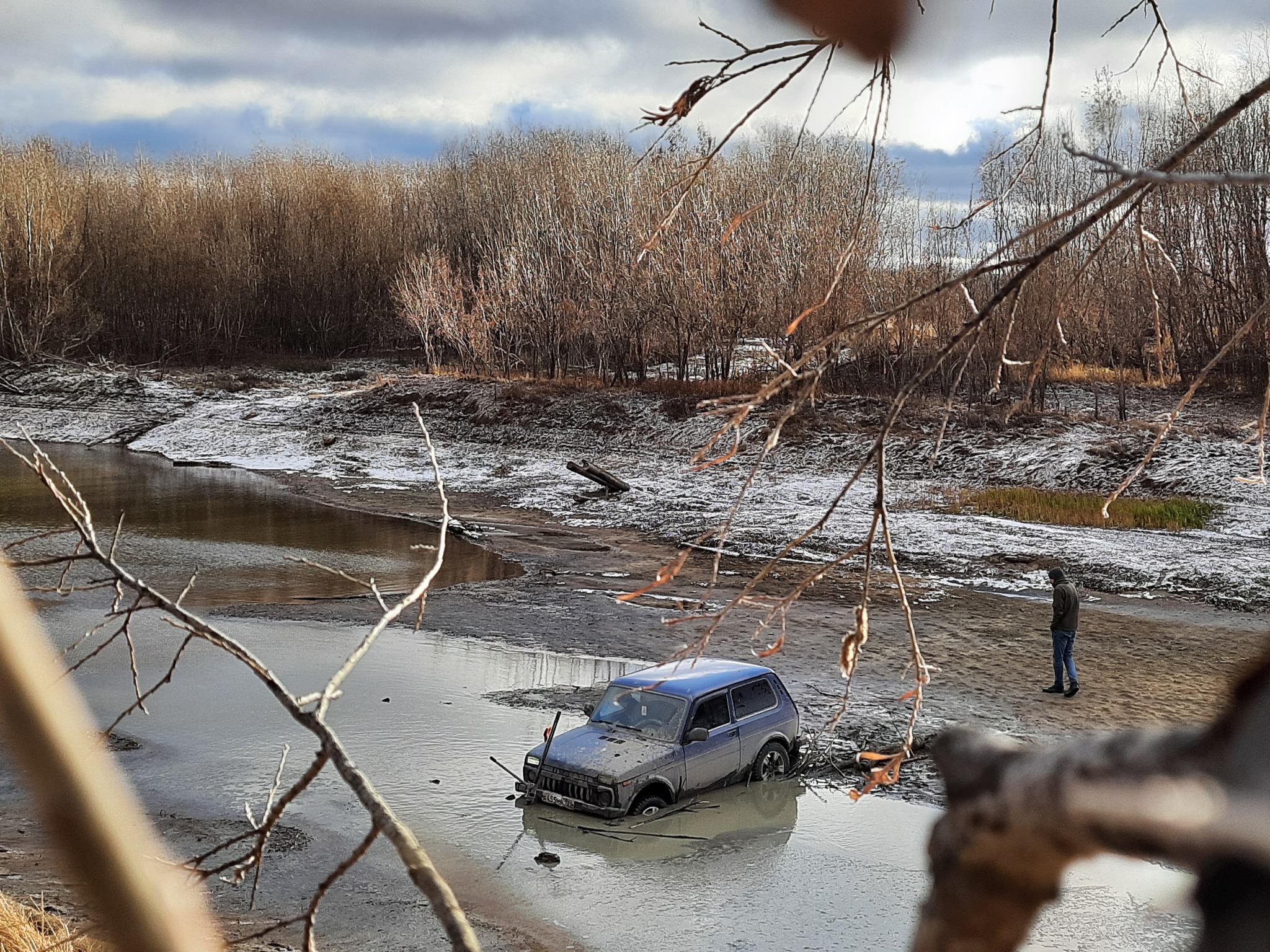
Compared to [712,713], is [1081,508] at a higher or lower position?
higher

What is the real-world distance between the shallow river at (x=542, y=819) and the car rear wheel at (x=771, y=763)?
193 mm

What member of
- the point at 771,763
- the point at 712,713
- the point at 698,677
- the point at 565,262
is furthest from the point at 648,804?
the point at 565,262

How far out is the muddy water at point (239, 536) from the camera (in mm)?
22562

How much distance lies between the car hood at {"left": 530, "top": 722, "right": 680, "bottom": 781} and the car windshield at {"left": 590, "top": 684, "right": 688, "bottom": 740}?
0.10 metres

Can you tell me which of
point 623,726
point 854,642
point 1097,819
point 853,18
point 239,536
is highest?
point 853,18

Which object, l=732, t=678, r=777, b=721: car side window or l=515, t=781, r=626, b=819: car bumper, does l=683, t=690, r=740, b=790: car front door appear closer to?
l=732, t=678, r=777, b=721: car side window

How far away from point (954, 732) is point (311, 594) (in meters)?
21.7

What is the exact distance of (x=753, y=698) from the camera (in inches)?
500

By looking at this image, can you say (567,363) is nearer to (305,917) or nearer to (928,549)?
(928,549)

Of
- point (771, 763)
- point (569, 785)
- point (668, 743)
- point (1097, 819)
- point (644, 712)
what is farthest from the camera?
point (771, 763)

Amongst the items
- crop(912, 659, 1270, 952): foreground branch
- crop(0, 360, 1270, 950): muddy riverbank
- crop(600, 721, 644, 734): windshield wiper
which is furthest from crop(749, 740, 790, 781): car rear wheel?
crop(912, 659, 1270, 952): foreground branch

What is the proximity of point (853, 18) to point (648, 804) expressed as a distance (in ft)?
36.8

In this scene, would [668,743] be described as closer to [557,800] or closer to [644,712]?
A: [644,712]

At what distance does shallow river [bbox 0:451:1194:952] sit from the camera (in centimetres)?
982
